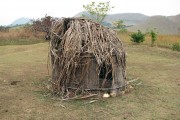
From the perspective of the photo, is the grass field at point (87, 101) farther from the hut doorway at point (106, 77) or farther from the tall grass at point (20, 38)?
the tall grass at point (20, 38)

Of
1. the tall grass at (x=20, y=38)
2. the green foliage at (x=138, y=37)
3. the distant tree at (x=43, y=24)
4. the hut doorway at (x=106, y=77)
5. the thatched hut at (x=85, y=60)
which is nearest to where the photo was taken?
the thatched hut at (x=85, y=60)

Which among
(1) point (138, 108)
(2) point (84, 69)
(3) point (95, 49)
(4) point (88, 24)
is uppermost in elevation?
(4) point (88, 24)

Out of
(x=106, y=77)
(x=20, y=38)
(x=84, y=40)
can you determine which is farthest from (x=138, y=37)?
(x=84, y=40)

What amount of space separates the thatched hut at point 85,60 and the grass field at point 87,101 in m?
0.64

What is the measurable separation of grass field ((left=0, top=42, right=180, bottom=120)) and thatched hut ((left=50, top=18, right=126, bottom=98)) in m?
0.64

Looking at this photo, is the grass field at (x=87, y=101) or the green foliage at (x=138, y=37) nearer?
the grass field at (x=87, y=101)

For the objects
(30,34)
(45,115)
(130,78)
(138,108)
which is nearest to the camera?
(45,115)

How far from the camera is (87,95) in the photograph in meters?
10.4

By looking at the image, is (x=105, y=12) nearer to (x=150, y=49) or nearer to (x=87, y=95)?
(x=150, y=49)

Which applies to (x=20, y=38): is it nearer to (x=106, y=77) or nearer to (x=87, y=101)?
(x=106, y=77)

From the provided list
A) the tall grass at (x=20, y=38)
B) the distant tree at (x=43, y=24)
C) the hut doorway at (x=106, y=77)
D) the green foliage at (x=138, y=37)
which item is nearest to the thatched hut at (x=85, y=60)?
the hut doorway at (x=106, y=77)

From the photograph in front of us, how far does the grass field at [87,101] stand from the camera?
8.89 metres

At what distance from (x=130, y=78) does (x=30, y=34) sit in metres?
19.2

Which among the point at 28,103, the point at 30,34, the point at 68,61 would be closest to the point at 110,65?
the point at 68,61
